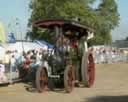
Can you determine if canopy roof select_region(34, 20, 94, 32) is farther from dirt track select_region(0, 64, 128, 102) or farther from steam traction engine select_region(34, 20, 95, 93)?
dirt track select_region(0, 64, 128, 102)

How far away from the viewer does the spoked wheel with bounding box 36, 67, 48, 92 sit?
1770 cm

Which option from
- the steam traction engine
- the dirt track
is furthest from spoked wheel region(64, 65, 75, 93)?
the dirt track

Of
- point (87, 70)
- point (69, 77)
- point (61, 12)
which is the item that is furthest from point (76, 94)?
point (61, 12)

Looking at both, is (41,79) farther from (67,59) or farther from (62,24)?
(62,24)

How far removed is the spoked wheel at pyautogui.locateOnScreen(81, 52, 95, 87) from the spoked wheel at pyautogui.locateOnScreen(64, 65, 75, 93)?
0.62 m

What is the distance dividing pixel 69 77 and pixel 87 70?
1567mm

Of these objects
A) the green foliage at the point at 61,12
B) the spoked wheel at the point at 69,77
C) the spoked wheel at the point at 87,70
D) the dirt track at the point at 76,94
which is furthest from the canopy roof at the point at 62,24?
the green foliage at the point at 61,12

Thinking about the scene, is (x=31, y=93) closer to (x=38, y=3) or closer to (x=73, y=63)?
(x=73, y=63)

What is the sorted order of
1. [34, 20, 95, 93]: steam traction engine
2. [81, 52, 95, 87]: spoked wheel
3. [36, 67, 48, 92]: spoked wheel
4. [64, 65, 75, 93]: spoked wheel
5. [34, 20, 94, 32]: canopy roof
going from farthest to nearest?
[81, 52, 95, 87]: spoked wheel
[34, 20, 94, 32]: canopy roof
[34, 20, 95, 93]: steam traction engine
[36, 67, 48, 92]: spoked wheel
[64, 65, 75, 93]: spoked wheel

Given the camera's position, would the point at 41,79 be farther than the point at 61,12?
No

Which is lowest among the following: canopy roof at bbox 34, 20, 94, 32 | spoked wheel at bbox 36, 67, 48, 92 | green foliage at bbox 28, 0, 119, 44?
spoked wheel at bbox 36, 67, 48, 92

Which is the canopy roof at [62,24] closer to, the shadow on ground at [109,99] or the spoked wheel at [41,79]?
the spoked wheel at [41,79]

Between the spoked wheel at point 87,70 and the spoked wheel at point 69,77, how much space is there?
0.62m

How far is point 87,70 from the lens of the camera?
18938 mm
